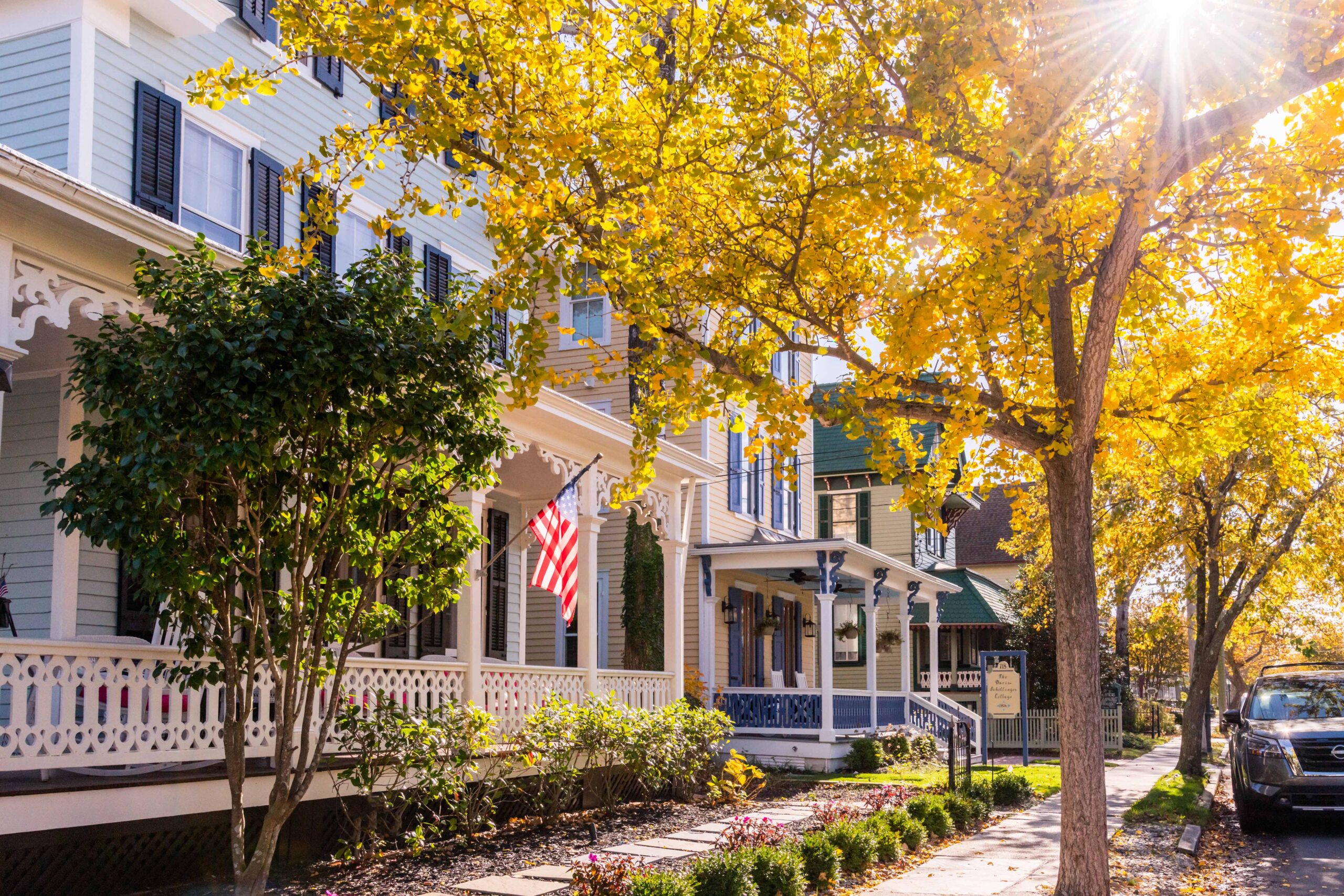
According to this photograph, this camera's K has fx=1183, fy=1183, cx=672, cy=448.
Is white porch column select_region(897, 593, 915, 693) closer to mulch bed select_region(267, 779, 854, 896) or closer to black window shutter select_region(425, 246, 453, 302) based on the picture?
mulch bed select_region(267, 779, 854, 896)

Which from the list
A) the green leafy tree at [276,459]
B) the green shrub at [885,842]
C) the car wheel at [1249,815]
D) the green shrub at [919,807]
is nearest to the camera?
the green leafy tree at [276,459]

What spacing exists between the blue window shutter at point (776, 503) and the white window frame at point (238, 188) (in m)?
14.4

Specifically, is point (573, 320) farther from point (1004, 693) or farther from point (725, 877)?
point (725, 877)

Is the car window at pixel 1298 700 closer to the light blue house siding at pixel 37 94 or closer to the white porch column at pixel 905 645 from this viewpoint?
the white porch column at pixel 905 645

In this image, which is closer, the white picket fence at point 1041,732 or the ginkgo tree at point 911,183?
the ginkgo tree at point 911,183

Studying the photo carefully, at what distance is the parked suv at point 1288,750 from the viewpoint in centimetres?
1301

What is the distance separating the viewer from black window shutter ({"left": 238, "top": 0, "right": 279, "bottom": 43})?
1304 cm

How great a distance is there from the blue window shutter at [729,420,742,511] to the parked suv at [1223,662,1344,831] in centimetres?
1090

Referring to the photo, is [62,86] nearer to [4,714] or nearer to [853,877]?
[4,714]

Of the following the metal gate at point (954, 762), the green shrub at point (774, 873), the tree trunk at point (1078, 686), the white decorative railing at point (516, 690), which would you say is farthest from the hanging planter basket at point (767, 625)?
the green shrub at point (774, 873)

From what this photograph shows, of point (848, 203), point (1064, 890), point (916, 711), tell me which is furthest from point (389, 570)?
point (916, 711)

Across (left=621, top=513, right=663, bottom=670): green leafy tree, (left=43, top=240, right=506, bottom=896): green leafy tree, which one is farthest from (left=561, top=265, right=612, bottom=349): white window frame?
(left=43, top=240, right=506, bottom=896): green leafy tree

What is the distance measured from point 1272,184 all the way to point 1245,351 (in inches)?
81.6

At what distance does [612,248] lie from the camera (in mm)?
8633
